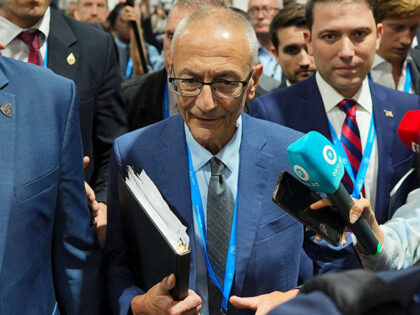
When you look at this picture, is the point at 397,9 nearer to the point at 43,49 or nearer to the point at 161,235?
the point at 43,49

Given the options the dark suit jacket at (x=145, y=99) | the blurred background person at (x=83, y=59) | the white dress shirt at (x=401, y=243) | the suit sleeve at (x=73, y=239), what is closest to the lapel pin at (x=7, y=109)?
the suit sleeve at (x=73, y=239)

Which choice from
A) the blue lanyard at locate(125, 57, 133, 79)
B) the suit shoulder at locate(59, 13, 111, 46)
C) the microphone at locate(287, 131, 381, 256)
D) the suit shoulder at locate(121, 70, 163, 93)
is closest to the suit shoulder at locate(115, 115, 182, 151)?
the microphone at locate(287, 131, 381, 256)

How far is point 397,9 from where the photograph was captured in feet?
13.0

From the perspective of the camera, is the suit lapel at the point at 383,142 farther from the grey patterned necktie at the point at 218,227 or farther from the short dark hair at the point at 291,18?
the short dark hair at the point at 291,18

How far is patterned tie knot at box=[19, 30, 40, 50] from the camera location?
9.75ft

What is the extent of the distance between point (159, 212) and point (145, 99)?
212cm

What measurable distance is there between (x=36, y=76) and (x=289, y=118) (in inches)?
52.8

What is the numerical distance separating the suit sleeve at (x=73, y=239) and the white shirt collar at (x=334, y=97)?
4.47 ft

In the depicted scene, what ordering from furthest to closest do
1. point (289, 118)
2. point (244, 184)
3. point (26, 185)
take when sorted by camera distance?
point (289, 118), point (244, 184), point (26, 185)

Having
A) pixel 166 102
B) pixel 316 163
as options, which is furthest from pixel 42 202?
pixel 166 102

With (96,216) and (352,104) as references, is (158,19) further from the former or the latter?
(96,216)

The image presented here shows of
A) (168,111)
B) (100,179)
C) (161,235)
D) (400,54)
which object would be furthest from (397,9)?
(161,235)

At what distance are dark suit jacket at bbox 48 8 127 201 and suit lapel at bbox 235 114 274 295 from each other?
3.15 feet

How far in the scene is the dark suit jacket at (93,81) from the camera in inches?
121
